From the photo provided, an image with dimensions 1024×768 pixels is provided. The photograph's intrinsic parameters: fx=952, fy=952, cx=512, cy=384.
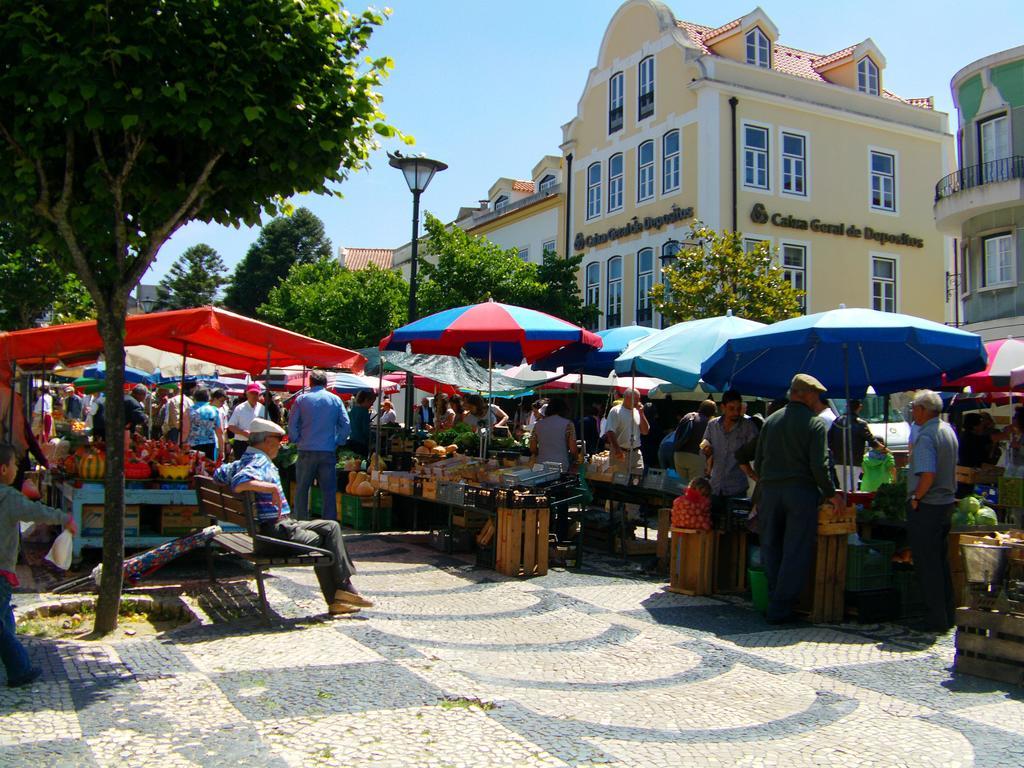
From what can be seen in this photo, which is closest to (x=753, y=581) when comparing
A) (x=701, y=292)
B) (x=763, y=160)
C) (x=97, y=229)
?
(x=97, y=229)

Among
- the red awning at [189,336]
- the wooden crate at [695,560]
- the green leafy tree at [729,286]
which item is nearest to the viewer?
the wooden crate at [695,560]

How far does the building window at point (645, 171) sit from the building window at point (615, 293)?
2.20 m

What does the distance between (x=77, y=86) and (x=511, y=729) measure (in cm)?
433

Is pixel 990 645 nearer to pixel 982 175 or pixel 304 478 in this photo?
pixel 304 478

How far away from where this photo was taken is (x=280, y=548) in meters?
6.80

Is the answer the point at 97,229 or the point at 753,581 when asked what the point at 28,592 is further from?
the point at 753,581

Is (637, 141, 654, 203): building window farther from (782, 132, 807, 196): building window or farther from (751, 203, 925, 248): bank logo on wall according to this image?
(782, 132, 807, 196): building window

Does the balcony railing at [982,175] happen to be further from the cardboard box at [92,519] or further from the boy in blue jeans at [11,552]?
the boy in blue jeans at [11,552]

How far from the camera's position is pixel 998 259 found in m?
23.2

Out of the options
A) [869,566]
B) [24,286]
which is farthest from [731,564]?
[24,286]

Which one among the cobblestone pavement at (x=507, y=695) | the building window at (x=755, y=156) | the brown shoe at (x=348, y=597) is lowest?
the cobblestone pavement at (x=507, y=695)

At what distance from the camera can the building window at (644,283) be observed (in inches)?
1152

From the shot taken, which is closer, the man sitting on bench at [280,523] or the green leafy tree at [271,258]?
the man sitting on bench at [280,523]

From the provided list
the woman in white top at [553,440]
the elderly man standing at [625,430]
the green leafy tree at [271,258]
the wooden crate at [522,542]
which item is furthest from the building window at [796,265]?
the green leafy tree at [271,258]
